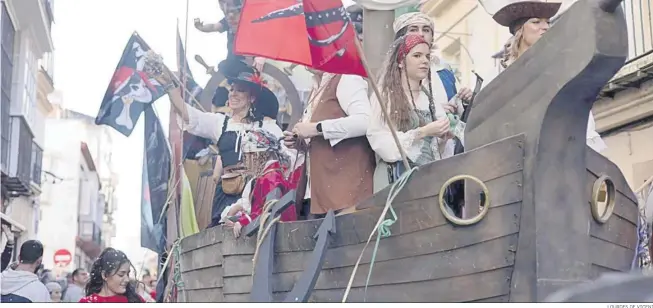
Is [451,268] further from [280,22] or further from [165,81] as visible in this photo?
[165,81]

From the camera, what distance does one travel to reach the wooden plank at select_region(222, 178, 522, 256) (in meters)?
3.06

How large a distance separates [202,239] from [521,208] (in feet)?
7.09

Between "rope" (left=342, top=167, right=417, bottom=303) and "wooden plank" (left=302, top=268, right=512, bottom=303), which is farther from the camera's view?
"rope" (left=342, top=167, right=417, bottom=303)

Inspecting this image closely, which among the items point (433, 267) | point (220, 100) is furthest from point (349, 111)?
point (220, 100)

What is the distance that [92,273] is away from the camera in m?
3.93

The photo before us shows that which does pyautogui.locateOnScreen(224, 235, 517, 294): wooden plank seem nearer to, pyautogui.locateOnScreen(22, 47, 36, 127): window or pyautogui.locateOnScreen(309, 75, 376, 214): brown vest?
pyautogui.locateOnScreen(309, 75, 376, 214): brown vest

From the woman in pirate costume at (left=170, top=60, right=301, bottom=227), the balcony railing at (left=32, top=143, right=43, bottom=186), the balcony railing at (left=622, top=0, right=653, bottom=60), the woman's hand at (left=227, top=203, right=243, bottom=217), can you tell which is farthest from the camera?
the balcony railing at (left=622, top=0, right=653, bottom=60)

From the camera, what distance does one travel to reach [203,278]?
15.5 ft

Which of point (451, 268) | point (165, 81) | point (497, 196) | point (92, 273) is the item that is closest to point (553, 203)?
point (497, 196)

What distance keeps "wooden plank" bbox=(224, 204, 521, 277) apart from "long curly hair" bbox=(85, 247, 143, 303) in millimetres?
630

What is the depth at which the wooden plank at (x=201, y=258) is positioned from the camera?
14.9 ft

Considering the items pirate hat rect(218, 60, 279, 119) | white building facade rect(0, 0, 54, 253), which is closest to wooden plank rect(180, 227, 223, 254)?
white building facade rect(0, 0, 54, 253)

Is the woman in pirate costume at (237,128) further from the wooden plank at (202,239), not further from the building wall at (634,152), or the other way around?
the building wall at (634,152)

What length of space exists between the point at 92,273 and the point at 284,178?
1.03 metres
